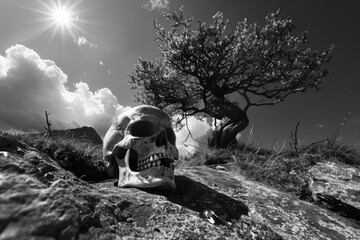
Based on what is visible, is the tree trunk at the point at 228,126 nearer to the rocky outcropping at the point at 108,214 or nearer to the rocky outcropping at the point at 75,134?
the rocky outcropping at the point at 75,134

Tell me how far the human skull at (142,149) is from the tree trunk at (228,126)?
5412 mm

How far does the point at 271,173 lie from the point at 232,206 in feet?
7.14

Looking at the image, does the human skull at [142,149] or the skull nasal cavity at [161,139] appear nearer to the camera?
the human skull at [142,149]

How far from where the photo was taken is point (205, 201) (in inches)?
90.6

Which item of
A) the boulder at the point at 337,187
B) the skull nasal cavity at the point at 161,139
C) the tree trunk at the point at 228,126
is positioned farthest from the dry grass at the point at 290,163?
the tree trunk at the point at 228,126

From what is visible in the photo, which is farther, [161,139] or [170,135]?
[170,135]

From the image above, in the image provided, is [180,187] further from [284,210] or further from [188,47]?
[188,47]

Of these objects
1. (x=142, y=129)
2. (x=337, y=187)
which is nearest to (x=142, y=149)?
(x=142, y=129)

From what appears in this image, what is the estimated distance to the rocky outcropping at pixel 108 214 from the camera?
0.91 m

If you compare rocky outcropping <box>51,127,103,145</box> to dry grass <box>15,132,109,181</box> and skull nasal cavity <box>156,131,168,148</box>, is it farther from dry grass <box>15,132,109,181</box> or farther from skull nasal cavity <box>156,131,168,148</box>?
skull nasal cavity <box>156,131,168,148</box>

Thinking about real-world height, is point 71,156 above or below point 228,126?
below

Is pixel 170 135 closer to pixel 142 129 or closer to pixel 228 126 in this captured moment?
pixel 142 129

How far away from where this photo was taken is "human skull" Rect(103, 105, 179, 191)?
7.88 feet

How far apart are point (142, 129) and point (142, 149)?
0.47 m
